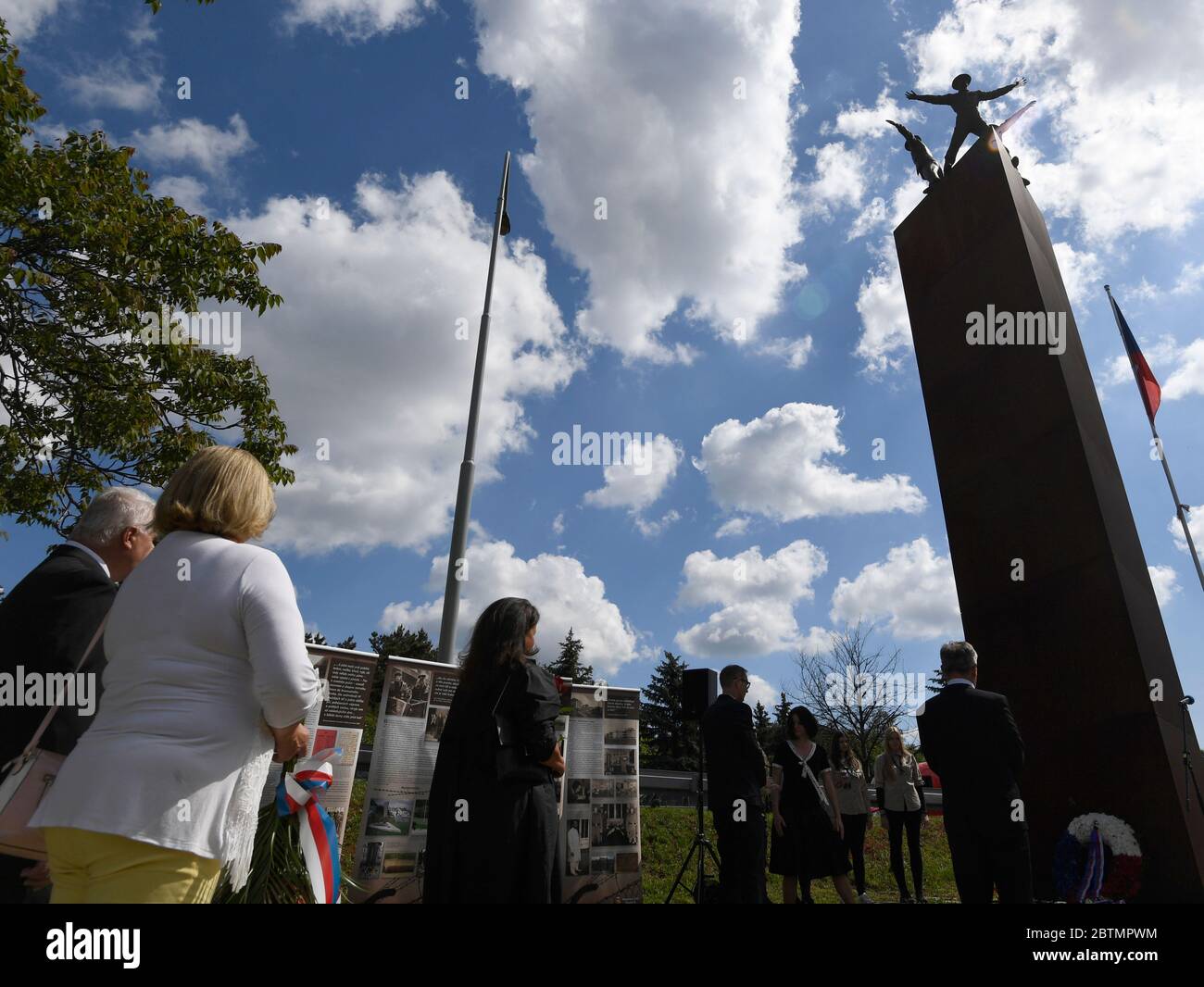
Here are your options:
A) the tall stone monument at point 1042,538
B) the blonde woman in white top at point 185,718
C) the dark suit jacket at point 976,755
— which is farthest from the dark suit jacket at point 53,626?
the tall stone monument at point 1042,538

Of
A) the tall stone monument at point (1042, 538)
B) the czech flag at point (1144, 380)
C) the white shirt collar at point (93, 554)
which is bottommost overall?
the white shirt collar at point (93, 554)

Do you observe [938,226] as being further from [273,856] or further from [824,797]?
[273,856]

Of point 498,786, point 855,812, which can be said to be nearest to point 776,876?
point 855,812

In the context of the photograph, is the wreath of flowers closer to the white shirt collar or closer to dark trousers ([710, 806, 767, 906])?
dark trousers ([710, 806, 767, 906])

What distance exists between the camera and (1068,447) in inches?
320

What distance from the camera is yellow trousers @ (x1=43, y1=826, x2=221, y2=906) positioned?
163cm

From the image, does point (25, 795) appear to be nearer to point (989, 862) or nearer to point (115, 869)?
point (115, 869)

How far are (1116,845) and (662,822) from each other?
7.27 m

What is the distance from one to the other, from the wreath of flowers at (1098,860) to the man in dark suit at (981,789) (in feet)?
8.63

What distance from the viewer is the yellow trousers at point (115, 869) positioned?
5.36 ft

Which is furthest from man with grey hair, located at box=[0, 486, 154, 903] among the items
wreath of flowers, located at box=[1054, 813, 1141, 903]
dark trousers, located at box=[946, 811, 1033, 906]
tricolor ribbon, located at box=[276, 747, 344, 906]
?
wreath of flowers, located at box=[1054, 813, 1141, 903]

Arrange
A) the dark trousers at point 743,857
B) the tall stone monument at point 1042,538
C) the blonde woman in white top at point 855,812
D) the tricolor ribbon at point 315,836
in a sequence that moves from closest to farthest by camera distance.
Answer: the tricolor ribbon at point 315,836
the dark trousers at point 743,857
the tall stone monument at point 1042,538
the blonde woman in white top at point 855,812

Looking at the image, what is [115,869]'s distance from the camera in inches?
64.5

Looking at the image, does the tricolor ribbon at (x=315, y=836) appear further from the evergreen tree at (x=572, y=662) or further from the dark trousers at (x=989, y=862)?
the evergreen tree at (x=572, y=662)
